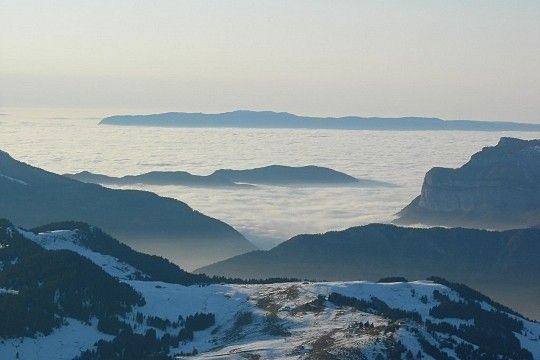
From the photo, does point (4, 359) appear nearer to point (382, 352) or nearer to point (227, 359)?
point (227, 359)

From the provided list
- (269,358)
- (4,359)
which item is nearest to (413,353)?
(269,358)

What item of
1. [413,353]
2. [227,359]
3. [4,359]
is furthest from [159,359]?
[413,353]

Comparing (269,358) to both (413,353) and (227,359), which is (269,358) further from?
(413,353)

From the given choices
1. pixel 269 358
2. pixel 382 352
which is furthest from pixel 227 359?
pixel 382 352

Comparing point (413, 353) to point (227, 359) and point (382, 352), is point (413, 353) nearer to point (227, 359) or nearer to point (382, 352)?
point (382, 352)

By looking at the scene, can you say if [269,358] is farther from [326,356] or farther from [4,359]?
[4,359]

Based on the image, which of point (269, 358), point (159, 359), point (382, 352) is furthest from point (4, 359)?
point (382, 352)

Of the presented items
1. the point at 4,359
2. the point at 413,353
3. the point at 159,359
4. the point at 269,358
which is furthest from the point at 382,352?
the point at 4,359

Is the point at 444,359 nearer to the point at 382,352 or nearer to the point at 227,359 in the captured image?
the point at 382,352
